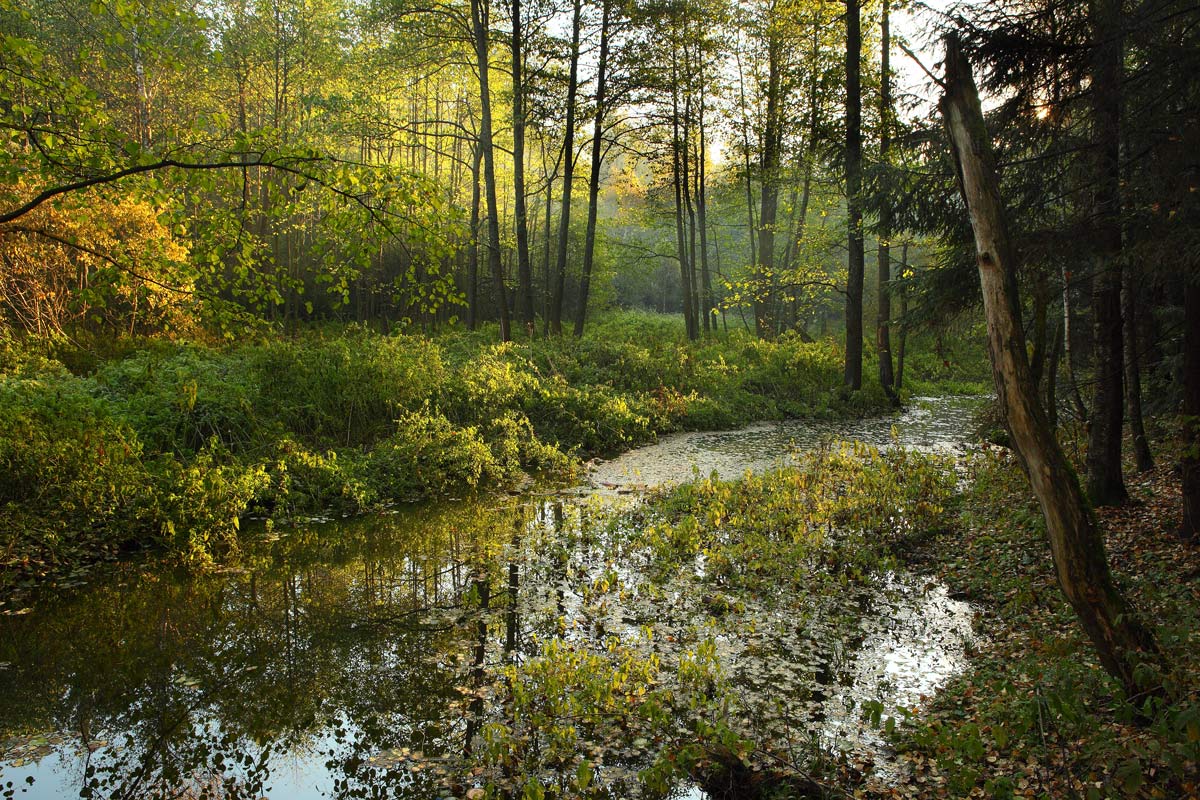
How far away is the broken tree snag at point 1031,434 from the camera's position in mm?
4320

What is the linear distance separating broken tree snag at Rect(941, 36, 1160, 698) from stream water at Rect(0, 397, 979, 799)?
4.01ft

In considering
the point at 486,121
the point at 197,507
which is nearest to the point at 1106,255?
the point at 197,507

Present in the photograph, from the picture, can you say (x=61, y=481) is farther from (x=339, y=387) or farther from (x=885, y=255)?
(x=885, y=255)

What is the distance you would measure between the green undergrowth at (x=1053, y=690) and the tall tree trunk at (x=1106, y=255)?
56 cm

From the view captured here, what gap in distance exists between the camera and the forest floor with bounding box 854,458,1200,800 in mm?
3490

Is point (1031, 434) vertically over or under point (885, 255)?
under

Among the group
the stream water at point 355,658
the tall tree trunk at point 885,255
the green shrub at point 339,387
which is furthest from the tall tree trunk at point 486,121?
the stream water at point 355,658

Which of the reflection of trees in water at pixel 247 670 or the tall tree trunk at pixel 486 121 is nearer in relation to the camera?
the reflection of trees in water at pixel 247 670

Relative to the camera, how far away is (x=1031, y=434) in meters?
4.47

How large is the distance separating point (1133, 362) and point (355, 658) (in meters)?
8.11

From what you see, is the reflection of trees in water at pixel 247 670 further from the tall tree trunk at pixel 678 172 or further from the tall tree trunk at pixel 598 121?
the tall tree trunk at pixel 678 172

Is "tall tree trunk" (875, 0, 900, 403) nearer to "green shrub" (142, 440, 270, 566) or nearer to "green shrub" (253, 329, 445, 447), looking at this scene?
"green shrub" (253, 329, 445, 447)

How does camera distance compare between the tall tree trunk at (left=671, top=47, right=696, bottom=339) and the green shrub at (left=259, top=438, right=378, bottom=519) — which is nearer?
the green shrub at (left=259, top=438, right=378, bottom=519)

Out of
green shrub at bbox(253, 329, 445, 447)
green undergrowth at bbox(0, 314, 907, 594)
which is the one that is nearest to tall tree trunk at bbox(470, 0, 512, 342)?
green undergrowth at bbox(0, 314, 907, 594)
